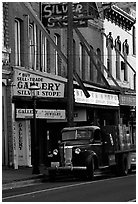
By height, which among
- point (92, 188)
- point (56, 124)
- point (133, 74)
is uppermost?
point (133, 74)

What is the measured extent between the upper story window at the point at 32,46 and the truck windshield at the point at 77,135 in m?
7.20

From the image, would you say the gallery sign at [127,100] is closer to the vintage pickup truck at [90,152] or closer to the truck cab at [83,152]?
the vintage pickup truck at [90,152]

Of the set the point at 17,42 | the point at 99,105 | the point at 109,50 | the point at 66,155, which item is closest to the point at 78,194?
the point at 66,155

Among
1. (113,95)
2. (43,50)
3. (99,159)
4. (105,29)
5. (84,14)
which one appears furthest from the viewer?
(105,29)

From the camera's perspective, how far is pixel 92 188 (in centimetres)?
1870

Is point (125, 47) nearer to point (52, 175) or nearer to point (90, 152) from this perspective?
point (90, 152)

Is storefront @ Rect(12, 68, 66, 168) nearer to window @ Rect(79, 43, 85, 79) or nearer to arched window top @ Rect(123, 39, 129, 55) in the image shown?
window @ Rect(79, 43, 85, 79)

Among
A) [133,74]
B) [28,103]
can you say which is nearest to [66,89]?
[28,103]

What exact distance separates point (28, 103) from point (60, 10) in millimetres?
5253

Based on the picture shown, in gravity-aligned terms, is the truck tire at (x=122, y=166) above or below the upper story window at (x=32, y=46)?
below

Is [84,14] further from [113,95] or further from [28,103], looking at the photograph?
[113,95]

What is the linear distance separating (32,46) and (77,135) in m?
A: 8.17

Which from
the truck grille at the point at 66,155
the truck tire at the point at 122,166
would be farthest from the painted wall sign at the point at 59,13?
the truck grille at the point at 66,155

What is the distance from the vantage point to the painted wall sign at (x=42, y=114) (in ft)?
91.4
